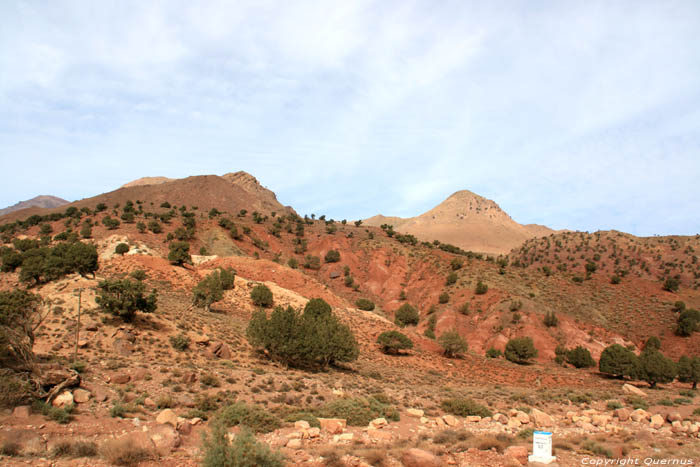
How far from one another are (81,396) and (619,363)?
139 feet

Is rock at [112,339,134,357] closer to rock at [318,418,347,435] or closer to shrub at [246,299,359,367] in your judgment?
shrub at [246,299,359,367]

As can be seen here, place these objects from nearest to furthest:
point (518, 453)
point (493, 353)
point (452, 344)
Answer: point (518, 453), point (452, 344), point (493, 353)

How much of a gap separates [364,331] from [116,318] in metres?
25.3

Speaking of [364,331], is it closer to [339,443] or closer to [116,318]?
[116,318]

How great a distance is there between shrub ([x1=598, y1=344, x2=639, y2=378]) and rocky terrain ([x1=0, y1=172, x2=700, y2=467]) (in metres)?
1.23

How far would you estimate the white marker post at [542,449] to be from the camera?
10.6m

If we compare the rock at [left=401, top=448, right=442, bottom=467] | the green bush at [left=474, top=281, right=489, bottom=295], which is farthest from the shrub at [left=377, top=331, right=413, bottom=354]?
the rock at [left=401, top=448, right=442, bottom=467]

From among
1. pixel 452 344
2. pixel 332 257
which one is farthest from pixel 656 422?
pixel 332 257

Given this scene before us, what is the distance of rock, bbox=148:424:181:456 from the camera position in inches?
410

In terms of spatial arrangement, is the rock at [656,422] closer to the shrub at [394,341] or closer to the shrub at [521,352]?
the shrub at [394,341]

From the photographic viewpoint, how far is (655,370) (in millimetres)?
34375

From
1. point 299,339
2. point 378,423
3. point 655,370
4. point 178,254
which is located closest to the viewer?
point 378,423

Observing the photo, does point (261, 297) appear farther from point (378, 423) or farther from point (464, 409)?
point (378, 423)

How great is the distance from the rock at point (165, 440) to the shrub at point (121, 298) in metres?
13.5
